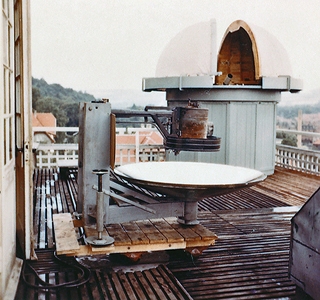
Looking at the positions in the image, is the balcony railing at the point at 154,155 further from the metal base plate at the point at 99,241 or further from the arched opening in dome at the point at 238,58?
the metal base plate at the point at 99,241

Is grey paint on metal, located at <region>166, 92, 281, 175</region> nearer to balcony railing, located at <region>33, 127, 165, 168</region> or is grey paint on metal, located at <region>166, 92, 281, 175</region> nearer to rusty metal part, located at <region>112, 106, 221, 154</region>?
balcony railing, located at <region>33, 127, 165, 168</region>

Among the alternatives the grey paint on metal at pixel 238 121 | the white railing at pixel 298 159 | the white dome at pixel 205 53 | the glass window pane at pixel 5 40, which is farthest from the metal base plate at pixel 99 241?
the white railing at pixel 298 159

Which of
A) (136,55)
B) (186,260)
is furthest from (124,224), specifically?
(136,55)

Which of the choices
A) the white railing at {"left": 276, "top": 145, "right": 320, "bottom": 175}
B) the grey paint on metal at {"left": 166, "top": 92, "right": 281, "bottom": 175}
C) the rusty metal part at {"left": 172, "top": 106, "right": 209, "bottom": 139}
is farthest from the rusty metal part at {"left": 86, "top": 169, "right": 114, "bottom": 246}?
the white railing at {"left": 276, "top": 145, "right": 320, "bottom": 175}

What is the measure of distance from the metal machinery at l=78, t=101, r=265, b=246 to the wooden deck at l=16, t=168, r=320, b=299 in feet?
1.24

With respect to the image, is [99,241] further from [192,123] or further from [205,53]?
[205,53]

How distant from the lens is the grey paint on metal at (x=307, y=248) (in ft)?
7.66

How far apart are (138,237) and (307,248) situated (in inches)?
55.7

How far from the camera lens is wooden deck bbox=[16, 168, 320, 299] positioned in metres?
3.00

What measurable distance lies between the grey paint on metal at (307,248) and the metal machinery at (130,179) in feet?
2.44

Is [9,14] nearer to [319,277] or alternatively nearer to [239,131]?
[319,277]

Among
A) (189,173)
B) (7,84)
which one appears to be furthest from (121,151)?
(7,84)

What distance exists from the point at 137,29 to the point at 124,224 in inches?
910

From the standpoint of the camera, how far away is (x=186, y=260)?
3650 millimetres
